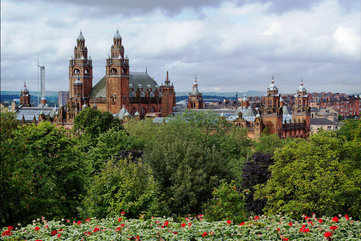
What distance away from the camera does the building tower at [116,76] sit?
102m


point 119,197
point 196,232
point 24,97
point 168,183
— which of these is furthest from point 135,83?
point 196,232

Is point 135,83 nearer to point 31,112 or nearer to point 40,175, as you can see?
point 31,112

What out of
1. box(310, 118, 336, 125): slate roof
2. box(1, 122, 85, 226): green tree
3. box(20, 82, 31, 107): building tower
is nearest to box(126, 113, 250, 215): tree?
box(1, 122, 85, 226): green tree

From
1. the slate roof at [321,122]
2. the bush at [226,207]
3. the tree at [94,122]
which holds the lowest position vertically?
the slate roof at [321,122]

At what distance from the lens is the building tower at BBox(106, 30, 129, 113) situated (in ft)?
336

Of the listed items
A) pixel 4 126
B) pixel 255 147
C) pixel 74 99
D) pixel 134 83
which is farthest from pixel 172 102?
pixel 4 126

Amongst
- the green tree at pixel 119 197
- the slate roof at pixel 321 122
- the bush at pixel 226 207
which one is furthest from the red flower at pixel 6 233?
the slate roof at pixel 321 122

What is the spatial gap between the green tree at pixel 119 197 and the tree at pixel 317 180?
7.63m

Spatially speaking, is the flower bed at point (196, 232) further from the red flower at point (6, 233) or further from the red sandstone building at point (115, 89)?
the red sandstone building at point (115, 89)

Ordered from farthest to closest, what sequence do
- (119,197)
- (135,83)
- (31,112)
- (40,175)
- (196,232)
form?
(135,83) < (31,112) < (40,175) < (119,197) < (196,232)

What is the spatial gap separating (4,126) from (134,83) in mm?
94866

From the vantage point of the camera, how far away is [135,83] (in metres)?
113

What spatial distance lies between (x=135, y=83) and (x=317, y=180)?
88.9 m

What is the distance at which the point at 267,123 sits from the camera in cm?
9962
